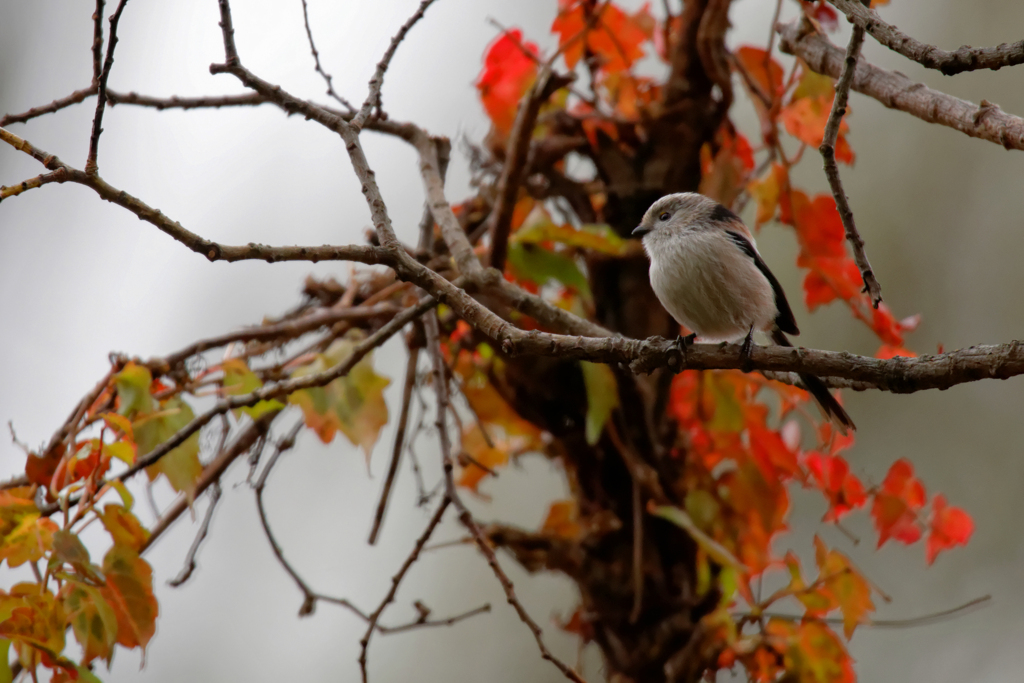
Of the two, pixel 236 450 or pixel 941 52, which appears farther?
pixel 236 450

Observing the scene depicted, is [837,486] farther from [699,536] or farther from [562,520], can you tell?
[562,520]

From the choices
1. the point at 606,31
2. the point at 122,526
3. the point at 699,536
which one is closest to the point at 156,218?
the point at 122,526

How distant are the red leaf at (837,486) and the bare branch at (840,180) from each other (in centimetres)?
92

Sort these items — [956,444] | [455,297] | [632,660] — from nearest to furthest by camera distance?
[455,297], [632,660], [956,444]

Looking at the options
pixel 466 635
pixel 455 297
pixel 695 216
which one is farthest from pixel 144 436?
pixel 466 635

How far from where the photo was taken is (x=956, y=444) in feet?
12.6

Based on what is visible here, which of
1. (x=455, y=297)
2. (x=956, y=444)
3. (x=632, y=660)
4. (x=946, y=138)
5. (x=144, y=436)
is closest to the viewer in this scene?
(x=455, y=297)

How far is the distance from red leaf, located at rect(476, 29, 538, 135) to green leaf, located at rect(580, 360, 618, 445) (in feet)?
2.48

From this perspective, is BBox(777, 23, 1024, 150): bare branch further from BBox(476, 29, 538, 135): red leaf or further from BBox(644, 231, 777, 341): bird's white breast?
BBox(476, 29, 538, 135): red leaf

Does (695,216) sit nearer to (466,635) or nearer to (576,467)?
(576,467)

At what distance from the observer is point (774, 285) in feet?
6.20

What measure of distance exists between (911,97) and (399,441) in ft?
4.00

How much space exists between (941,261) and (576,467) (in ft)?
9.47

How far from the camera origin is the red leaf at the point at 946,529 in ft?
6.29
